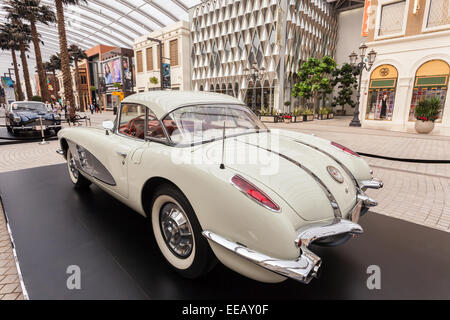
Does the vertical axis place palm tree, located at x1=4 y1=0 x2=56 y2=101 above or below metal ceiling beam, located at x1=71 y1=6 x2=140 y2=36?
below

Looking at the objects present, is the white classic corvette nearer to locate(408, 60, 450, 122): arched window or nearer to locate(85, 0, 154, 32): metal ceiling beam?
locate(408, 60, 450, 122): arched window

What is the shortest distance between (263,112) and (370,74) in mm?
9520

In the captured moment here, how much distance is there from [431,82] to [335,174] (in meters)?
15.8

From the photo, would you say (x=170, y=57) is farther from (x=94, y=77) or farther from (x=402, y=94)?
(x=402, y=94)

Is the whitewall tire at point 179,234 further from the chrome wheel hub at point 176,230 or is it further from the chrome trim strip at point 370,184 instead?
the chrome trim strip at point 370,184

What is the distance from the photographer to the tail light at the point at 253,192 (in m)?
1.41

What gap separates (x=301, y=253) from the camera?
140 cm

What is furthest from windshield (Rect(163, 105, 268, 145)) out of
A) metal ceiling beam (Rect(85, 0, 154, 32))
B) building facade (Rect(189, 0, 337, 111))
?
metal ceiling beam (Rect(85, 0, 154, 32))

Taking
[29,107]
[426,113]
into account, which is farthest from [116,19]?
[426,113]

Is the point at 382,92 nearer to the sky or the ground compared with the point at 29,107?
nearer to the sky

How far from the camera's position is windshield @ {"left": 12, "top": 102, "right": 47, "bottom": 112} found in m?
10.8

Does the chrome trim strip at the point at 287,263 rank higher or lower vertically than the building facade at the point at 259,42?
lower

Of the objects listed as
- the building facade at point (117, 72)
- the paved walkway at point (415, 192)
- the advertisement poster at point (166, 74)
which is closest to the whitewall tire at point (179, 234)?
the paved walkway at point (415, 192)

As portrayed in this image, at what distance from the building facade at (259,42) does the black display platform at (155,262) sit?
945 inches
